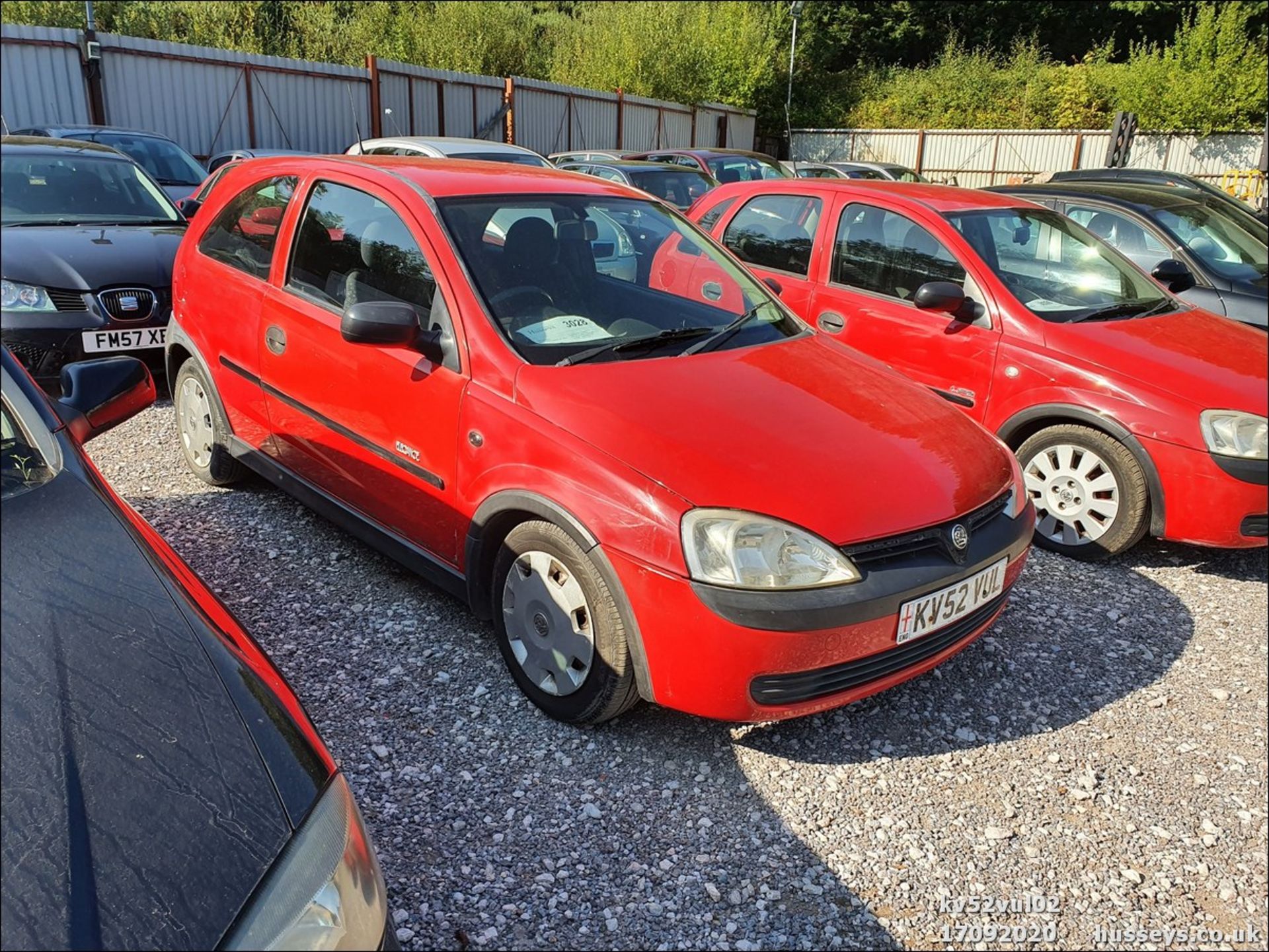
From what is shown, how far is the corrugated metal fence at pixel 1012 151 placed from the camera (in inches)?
958

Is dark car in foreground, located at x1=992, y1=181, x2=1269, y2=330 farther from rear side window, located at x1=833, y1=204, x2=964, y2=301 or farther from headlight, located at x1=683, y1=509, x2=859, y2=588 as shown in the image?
headlight, located at x1=683, y1=509, x2=859, y2=588

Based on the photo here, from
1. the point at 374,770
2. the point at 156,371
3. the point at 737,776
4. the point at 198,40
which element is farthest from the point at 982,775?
the point at 156,371

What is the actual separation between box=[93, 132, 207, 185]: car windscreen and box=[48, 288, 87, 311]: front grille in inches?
316

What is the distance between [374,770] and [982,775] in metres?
1.78

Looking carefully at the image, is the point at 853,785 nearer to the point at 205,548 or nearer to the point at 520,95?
the point at 205,548

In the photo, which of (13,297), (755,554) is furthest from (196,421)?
(13,297)

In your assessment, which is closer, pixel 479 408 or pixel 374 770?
pixel 374 770

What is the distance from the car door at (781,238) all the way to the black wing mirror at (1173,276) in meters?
2.02

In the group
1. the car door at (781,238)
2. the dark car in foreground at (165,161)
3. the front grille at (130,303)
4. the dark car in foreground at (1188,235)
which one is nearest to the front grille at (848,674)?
the car door at (781,238)

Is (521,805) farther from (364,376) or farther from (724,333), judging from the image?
(724,333)

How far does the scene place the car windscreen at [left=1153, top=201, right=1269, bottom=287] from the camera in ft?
21.8

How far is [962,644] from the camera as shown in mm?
2969

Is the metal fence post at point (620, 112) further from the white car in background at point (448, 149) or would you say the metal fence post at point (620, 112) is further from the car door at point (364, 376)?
the car door at point (364, 376)

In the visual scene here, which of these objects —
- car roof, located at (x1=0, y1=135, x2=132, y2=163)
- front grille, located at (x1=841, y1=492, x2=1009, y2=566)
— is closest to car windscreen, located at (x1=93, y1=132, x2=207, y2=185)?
car roof, located at (x1=0, y1=135, x2=132, y2=163)
